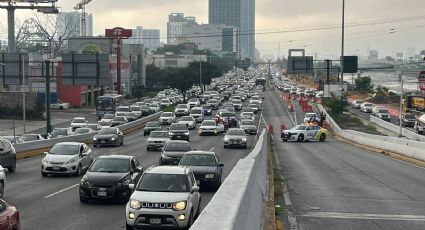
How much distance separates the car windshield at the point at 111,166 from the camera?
66.0 ft

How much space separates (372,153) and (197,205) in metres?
30.5

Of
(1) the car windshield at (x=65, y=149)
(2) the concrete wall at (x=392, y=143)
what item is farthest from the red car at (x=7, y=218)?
(2) the concrete wall at (x=392, y=143)

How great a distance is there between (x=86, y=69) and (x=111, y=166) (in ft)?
124

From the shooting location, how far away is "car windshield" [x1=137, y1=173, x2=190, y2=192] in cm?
1592

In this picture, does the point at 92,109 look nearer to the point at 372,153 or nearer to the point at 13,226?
the point at 372,153

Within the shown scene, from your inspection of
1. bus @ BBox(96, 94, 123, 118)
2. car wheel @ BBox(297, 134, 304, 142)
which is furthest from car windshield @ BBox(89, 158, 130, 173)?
bus @ BBox(96, 94, 123, 118)

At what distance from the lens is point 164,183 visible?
53.0ft

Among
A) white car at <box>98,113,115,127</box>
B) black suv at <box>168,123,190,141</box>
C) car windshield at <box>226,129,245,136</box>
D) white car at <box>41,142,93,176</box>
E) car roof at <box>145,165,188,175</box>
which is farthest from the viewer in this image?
white car at <box>98,113,115,127</box>

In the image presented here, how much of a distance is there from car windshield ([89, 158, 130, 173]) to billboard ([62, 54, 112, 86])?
36.1m

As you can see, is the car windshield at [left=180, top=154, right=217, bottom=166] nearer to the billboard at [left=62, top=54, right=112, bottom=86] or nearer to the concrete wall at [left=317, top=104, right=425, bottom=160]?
the concrete wall at [left=317, top=104, right=425, bottom=160]

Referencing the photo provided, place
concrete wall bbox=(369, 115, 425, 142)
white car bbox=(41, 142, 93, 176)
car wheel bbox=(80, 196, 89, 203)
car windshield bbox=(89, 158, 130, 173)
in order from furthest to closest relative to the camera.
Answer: concrete wall bbox=(369, 115, 425, 142) < white car bbox=(41, 142, 93, 176) < car windshield bbox=(89, 158, 130, 173) < car wheel bbox=(80, 196, 89, 203)

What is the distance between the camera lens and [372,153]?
44.9 metres

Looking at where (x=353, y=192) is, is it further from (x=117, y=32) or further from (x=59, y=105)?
(x=117, y=32)

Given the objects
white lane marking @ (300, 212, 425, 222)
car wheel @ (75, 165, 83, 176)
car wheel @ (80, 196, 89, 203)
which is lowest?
car wheel @ (75, 165, 83, 176)
